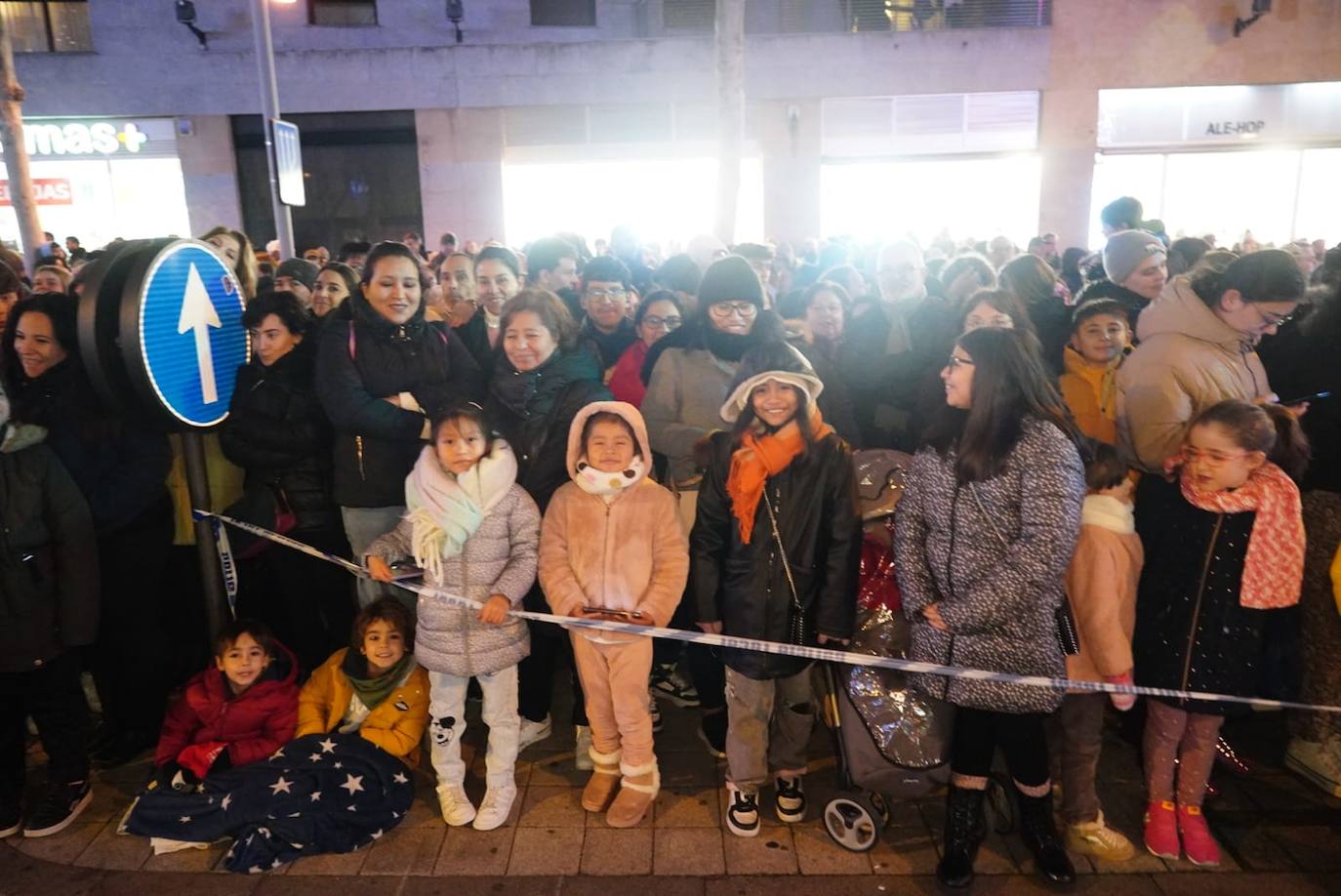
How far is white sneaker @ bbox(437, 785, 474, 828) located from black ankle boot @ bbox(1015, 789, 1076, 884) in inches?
87.6

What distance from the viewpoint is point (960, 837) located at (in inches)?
133

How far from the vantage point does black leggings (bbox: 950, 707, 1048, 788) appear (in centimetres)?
334

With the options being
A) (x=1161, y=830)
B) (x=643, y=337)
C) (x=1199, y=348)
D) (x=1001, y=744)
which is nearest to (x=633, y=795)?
(x=1001, y=744)

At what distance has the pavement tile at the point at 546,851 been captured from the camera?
349cm

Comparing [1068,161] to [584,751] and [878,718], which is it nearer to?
[878,718]

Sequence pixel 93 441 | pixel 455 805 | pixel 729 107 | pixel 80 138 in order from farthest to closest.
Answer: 1. pixel 80 138
2. pixel 729 107
3. pixel 93 441
4. pixel 455 805

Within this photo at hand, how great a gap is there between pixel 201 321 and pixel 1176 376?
4.03 meters

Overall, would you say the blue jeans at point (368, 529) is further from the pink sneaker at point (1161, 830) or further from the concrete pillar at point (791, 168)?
the concrete pillar at point (791, 168)

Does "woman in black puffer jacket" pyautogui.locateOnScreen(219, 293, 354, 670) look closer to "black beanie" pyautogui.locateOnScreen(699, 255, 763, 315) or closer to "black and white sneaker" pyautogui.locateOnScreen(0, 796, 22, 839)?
"black and white sneaker" pyautogui.locateOnScreen(0, 796, 22, 839)

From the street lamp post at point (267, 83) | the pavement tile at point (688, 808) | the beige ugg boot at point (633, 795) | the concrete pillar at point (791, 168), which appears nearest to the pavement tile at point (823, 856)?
the pavement tile at point (688, 808)

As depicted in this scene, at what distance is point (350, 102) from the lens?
677 inches

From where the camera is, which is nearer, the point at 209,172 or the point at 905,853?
the point at 905,853

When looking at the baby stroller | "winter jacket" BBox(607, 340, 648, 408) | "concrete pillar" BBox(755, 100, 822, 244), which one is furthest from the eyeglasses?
"concrete pillar" BBox(755, 100, 822, 244)

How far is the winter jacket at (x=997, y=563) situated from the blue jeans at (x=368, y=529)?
96.1 inches
